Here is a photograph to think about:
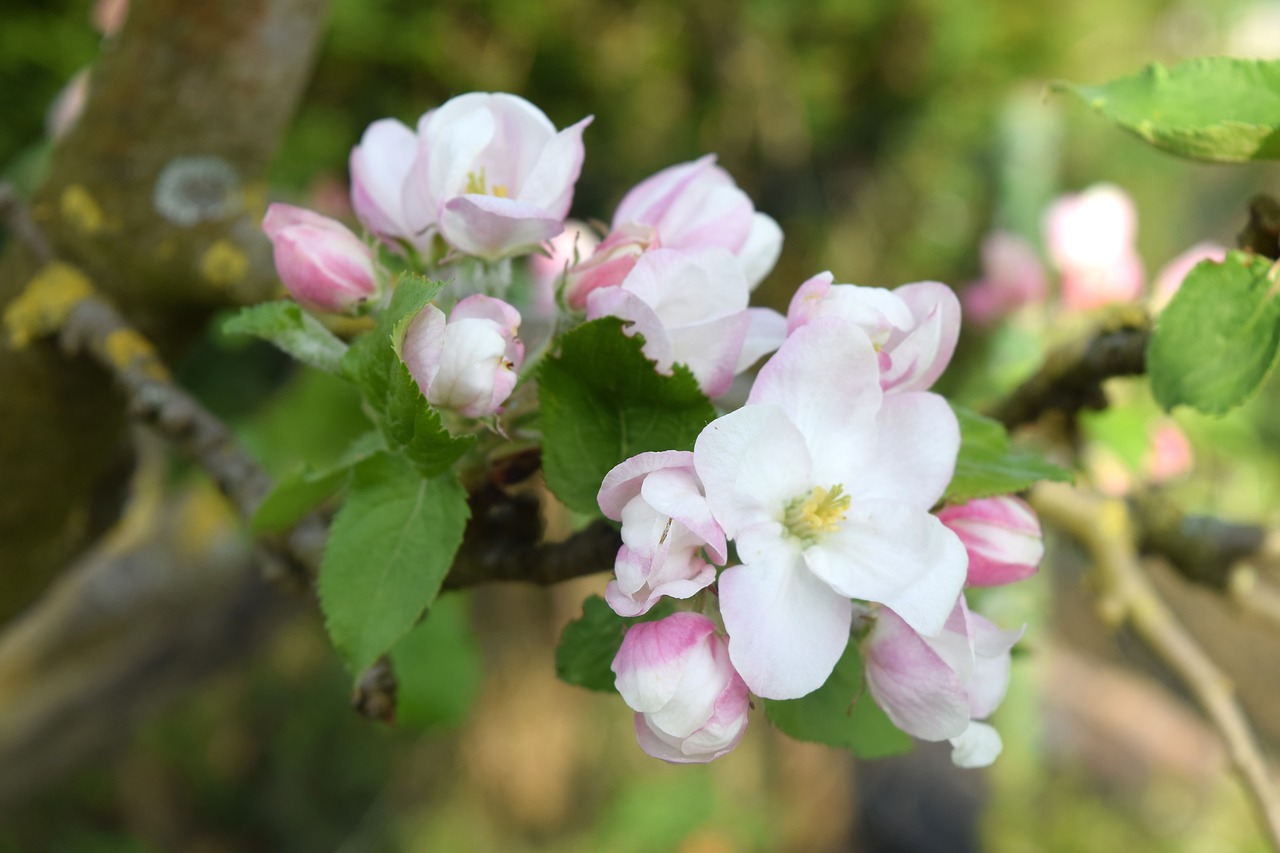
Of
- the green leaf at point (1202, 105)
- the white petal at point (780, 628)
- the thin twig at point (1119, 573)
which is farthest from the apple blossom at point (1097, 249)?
the white petal at point (780, 628)

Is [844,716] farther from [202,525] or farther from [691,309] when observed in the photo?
[202,525]

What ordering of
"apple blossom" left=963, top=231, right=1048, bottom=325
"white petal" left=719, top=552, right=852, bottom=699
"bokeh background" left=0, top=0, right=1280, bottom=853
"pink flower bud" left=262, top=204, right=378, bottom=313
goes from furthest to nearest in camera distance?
1. "bokeh background" left=0, top=0, right=1280, bottom=853
2. "apple blossom" left=963, top=231, right=1048, bottom=325
3. "pink flower bud" left=262, top=204, right=378, bottom=313
4. "white petal" left=719, top=552, right=852, bottom=699

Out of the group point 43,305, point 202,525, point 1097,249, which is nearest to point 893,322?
point 43,305

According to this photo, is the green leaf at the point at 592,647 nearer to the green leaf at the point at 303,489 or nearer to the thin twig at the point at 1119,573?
the green leaf at the point at 303,489

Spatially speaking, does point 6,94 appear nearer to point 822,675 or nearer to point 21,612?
point 21,612

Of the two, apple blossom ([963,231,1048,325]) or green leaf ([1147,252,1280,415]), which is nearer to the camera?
green leaf ([1147,252,1280,415])

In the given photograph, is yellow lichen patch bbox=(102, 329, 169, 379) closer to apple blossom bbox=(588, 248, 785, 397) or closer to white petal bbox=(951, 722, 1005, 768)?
apple blossom bbox=(588, 248, 785, 397)

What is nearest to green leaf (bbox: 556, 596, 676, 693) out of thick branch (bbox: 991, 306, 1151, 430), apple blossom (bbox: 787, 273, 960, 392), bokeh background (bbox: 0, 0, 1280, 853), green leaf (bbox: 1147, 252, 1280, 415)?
apple blossom (bbox: 787, 273, 960, 392)
